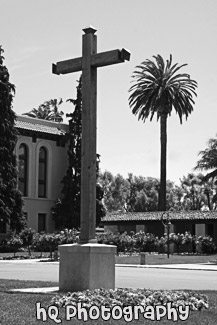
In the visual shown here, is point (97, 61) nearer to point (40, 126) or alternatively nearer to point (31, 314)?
point (31, 314)

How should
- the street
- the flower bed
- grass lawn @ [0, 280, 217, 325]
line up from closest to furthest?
grass lawn @ [0, 280, 217, 325] < the flower bed < the street

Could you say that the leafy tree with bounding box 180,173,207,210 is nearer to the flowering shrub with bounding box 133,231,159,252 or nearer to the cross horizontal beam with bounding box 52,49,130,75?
the flowering shrub with bounding box 133,231,159,252

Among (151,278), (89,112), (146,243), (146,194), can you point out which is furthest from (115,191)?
(89,112)

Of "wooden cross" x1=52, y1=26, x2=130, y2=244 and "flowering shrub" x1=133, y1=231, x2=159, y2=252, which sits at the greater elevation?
"wooden cross" x1=52, y1=26, x2=130, y2=244

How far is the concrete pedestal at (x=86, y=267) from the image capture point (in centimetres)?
1332

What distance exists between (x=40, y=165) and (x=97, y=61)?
51336 mm

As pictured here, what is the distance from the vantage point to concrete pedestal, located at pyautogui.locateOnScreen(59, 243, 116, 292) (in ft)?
43.7

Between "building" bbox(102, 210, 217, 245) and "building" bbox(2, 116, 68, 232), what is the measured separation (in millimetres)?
6208

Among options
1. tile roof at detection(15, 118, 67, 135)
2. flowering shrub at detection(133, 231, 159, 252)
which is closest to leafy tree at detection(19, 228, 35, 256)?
flowering shrub at detection(133, 231, 159, 252)

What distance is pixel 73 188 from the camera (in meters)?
63.7

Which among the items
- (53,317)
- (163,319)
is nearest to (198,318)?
(163,319)

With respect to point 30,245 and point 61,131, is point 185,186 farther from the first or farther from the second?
point 30,245

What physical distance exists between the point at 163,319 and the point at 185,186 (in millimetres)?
92754

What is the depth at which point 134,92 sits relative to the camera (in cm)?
6969
